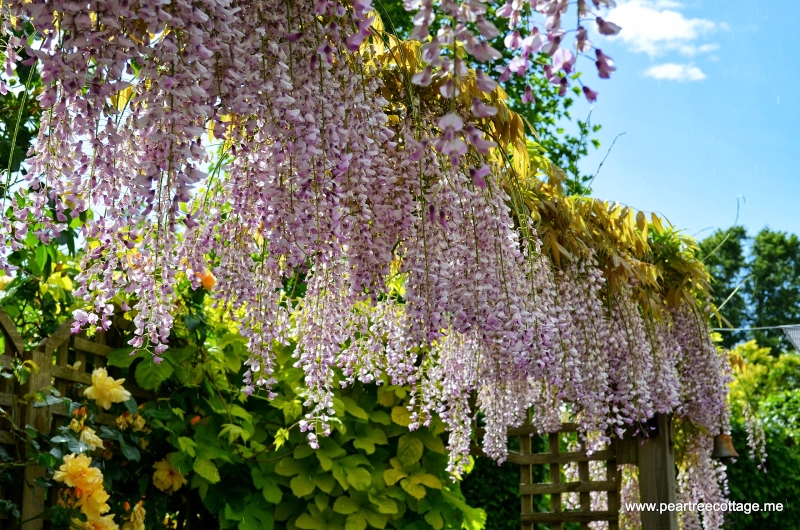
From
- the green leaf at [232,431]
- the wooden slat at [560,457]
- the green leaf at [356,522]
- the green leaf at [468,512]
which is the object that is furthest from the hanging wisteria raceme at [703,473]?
the green leaf at [232,431]

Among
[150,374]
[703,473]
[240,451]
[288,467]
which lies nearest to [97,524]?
[150,374]

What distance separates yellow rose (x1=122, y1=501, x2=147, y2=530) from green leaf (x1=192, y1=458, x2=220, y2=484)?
297 mm

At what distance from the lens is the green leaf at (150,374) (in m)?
3.07

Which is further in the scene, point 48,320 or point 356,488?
point 356,488

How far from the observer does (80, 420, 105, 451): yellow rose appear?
8.73ft

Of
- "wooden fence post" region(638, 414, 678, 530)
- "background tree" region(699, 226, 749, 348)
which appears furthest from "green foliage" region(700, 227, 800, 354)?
"wooden fence post" region(638, 414, 678, 530)

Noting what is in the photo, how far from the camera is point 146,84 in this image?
1.64 m

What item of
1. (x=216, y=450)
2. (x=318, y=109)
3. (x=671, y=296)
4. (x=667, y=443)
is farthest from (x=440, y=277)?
(x=667, y=443)

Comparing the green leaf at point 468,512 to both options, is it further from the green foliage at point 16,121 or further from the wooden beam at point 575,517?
the green foliage at point 16,121

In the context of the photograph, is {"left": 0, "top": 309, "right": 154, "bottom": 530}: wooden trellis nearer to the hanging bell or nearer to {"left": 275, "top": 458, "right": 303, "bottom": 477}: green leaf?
{"left": 275, "top": 458, "right": 303, "bottom": 477}: green leaf

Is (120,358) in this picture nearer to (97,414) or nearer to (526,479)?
(97,414)

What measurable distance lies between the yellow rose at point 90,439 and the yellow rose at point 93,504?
148mm

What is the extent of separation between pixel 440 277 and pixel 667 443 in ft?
9.01

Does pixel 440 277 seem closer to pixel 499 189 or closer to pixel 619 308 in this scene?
pixel 499 189
